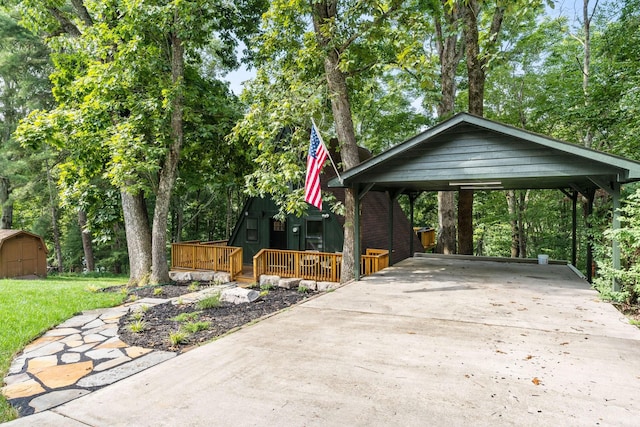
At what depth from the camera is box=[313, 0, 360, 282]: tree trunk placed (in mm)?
8695

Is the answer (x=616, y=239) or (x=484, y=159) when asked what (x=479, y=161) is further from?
(x=616, y=239)

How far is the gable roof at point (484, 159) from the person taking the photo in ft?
20.4

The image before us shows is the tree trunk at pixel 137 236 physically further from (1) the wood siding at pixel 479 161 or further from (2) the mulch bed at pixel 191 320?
(1) the wood siding at pixel 479 161

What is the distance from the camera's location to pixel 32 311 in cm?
658

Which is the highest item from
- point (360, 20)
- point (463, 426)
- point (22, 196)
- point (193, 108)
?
point (360, 20)

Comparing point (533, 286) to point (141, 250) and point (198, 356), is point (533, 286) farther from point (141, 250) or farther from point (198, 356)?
point (141, 250)

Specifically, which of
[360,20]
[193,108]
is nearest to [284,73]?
[360,20]

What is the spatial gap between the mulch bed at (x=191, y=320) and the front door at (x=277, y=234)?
450cm

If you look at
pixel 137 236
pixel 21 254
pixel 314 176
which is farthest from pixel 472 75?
pixel 21 254

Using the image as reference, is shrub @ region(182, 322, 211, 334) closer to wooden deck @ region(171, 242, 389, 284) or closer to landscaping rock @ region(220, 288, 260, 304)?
landscaping rock @ region(220, 288, 260, 304)

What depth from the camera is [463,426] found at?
2.54 meters

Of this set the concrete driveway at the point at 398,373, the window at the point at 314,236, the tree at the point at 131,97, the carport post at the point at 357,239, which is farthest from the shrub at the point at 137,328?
the window at the point at 314,236

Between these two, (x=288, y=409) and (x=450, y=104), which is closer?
(x=288, y=409)

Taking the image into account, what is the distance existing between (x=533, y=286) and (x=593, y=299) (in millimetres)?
1188
